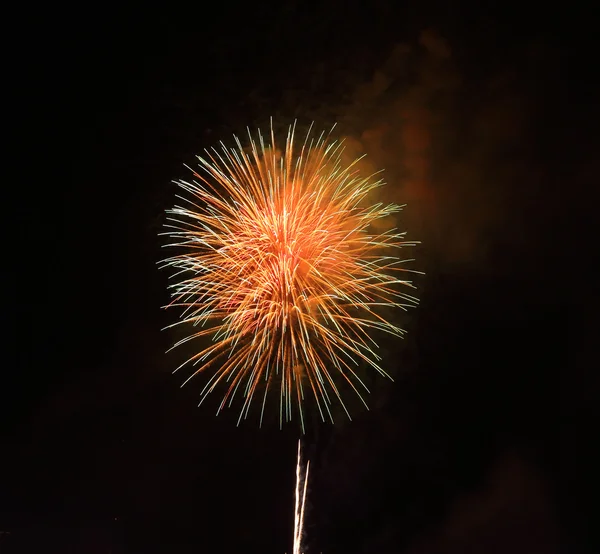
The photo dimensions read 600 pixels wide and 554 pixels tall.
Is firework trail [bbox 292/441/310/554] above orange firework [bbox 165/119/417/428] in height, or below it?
below

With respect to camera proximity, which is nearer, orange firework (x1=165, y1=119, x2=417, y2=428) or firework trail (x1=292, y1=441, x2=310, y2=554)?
orange firework (x1=165, y1=119, x2=417, y2=428)

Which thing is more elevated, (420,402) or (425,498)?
(420,402)

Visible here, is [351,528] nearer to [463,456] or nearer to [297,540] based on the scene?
[297,540]

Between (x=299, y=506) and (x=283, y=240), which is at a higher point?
(x=283, y=240)

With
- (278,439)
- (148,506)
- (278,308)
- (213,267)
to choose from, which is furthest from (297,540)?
(213,267)

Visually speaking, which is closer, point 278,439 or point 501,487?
point 501,487

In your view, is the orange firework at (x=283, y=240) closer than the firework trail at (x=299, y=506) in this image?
Yes

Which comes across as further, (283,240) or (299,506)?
(299,506)

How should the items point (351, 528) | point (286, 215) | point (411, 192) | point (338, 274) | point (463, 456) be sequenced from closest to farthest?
point (286, 215) → point (338, 274) → point (411, 192) → point (463, 456) → point (351, 528)

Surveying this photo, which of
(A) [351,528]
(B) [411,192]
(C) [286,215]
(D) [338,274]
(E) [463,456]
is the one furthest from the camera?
(A) [351,528]

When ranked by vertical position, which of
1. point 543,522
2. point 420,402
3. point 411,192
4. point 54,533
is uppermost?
point 411,192

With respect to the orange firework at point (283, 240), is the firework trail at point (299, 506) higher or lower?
lower
